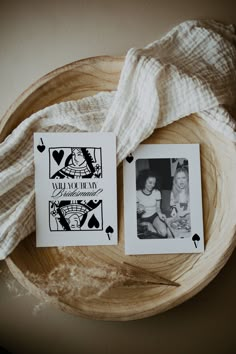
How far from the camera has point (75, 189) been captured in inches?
31.8

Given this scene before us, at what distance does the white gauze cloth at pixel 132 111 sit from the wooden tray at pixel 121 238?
3 cm

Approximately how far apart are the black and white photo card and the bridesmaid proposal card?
0.04 m

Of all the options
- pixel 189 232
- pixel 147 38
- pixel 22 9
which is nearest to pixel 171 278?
pixel 189 232

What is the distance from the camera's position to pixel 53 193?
31.6 inches

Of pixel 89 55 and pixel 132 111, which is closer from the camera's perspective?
pixel 132 111

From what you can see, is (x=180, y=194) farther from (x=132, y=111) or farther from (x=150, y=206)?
(x=132, y=111)

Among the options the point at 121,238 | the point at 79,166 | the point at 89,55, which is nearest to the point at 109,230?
the point at 121,238

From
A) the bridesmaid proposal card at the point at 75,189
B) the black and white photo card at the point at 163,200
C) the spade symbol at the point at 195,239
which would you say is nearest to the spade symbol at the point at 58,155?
the bridesmaid proposal card at the point at 75,189

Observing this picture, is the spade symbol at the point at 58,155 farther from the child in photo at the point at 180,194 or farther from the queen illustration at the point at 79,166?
the child in photo at the point at 180,194

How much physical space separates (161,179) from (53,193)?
0.67 feet

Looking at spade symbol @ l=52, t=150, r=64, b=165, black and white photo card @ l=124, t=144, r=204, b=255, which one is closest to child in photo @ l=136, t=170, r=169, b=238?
black and white photo card @ l=124, t=144, r=204, b=255

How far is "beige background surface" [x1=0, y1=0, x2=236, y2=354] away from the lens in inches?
34.9

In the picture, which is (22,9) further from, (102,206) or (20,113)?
(102,206)

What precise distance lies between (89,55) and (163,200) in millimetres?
338
